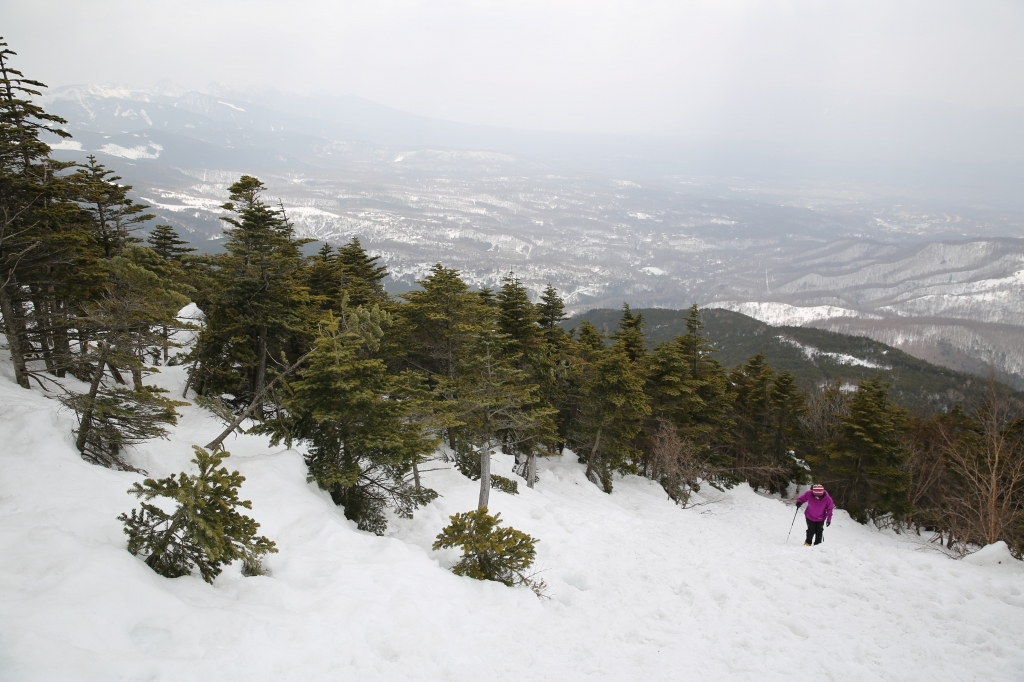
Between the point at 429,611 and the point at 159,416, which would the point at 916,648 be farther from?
the point at 159,416

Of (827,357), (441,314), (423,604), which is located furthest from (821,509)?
(827,357)

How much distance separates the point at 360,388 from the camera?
11.3 meters

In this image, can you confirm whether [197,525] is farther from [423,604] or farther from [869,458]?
[869,458]

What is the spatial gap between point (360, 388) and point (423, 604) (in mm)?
4992

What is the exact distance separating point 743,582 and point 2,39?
24400mm

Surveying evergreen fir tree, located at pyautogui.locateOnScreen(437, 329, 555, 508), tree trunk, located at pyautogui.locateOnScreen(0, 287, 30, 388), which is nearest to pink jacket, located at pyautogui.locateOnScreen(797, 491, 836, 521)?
evergreen fir tree, located at pyautogui.locateOnScreen(437, 329, 555, 508)

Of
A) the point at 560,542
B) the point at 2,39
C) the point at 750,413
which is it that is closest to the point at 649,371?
the point at 750,413

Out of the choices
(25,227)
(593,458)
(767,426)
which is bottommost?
(593,458)

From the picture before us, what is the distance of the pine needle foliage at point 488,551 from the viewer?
982 cm

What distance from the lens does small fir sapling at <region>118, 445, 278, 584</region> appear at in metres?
6.05

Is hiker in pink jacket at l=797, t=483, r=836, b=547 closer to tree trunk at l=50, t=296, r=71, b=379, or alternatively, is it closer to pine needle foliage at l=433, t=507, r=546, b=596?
pine needle foliage at l=433, t=507, r=546, b=596

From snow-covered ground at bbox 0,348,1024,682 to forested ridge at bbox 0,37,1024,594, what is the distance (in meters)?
0.73

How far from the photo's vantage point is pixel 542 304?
95.7 feet

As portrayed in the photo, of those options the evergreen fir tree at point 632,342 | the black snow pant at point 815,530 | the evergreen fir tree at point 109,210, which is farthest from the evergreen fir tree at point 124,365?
the evergreen fir tree at point 632,342
